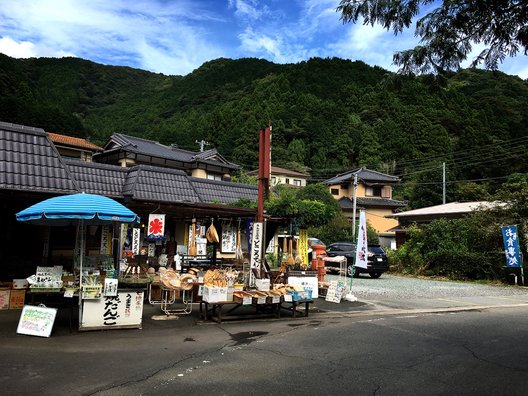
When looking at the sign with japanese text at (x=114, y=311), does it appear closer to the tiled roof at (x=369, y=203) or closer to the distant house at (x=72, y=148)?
the distant house at (x=72, y=148)

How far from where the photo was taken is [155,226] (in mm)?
11438

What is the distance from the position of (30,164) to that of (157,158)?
25.6 meters

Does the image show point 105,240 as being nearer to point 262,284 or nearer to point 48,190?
point 48,190

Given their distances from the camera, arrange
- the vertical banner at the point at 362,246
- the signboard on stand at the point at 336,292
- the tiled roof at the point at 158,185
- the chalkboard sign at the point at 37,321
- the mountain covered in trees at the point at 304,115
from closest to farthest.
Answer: the chalkboard sign at the point at 37,321 → the signboard on stand at the point at 336,292 → the vertical banner at the point at 362,246 → the tiled roof at the point at 158,185 → the mountain covered in trees at the point at 304,115

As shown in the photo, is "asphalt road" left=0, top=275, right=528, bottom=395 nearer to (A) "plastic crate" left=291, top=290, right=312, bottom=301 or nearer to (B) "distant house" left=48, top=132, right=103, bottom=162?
(A) "plastic crate" left=291, top=290, right=312, bottom=301

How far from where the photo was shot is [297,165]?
5672 centimetres

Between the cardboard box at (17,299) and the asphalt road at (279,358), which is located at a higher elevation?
the cardboard box at (17,299)

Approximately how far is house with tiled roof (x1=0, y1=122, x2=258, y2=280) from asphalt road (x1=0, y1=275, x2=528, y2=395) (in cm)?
278

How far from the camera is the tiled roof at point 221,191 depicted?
17125 millimetres

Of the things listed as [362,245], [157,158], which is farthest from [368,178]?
[362,245]

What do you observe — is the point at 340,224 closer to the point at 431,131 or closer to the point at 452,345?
the point at 452,345

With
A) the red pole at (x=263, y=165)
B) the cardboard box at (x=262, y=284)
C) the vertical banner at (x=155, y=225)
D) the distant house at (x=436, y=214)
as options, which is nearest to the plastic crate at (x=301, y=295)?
the cardboard box at (x=262, y=284)

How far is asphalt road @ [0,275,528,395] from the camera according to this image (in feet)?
16.0

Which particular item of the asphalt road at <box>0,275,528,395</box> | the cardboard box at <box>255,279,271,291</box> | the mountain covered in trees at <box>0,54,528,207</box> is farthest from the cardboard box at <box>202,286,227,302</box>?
the mountain covered in trees at <box>0,54,528,207</box>
